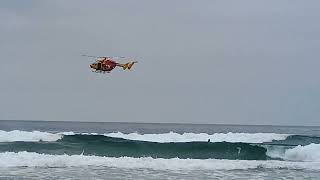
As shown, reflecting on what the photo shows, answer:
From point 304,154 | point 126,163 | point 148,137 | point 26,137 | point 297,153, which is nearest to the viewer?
point 126,163

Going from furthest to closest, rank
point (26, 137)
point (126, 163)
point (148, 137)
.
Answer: point (148, 137), point (26, 137), point (126, 163)

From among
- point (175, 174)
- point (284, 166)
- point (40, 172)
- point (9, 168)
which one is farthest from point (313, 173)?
point (9, 168)

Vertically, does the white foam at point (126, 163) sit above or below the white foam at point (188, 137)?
below

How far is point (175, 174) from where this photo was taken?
1855cm

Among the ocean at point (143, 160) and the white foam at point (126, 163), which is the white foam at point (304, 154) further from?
the white foam at point (126, 163)

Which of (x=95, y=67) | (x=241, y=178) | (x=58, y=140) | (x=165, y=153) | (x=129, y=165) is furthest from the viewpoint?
(x=58, y=140)

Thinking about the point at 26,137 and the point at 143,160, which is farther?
the point at 26,137

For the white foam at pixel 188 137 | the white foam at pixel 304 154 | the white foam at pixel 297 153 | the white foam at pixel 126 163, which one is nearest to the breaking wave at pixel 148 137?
the white foam at pixel 188 137

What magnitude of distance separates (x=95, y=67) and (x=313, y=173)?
9565 mm

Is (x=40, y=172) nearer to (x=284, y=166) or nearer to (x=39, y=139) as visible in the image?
(x=284, y=166)

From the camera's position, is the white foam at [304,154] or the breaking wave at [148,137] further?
the breaking wave at [148,137]

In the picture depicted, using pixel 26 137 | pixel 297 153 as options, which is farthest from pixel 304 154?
pixel 26 137

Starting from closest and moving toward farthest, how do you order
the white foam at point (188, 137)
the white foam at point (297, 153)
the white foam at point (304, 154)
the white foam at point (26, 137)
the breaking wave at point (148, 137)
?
the white foam at point (304, 154) → the white foam at point (297, 153) → the white foam at point (26, 137) → the breaking wave at point (148, 137) → the white foam at point (188, 137)

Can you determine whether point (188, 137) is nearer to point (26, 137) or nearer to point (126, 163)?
point (26, 137)
